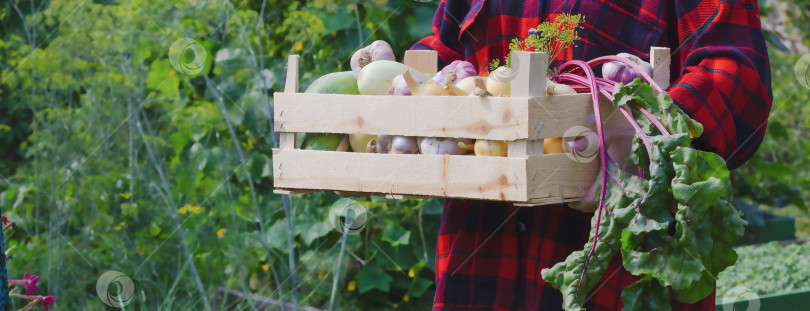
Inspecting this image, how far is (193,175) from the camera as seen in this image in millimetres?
4031

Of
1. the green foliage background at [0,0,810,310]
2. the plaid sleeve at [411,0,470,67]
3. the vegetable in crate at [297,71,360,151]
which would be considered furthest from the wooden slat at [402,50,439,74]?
the green foliage background at [0,0,810,310]

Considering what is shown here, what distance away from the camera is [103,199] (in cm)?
410

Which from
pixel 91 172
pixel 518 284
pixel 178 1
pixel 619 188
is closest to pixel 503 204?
pixel 518 284

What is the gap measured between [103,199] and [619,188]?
122 inches

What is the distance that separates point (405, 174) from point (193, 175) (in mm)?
2593

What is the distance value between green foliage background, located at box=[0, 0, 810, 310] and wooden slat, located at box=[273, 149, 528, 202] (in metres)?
1.75

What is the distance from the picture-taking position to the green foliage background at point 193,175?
3672mm

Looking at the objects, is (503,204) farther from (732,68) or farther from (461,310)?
(732,68)

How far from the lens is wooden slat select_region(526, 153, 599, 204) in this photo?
151 cm

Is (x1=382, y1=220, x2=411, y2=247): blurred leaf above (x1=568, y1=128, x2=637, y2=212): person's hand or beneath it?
beneath

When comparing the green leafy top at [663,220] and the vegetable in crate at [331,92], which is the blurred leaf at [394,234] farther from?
the green leafy top at [663,220]

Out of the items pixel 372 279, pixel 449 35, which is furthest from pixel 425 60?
pixel 372 279

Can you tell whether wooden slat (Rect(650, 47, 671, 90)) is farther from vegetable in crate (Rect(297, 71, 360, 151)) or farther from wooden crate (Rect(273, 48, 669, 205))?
vegetable in crate (Rect(297, 71, 360, 151))

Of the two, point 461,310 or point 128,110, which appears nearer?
point 461,310
